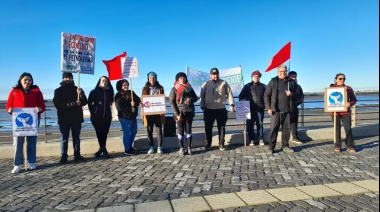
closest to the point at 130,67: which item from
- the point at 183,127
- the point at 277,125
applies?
the point at 183,127

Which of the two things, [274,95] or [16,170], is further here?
[274,95]

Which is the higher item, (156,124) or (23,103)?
(23,103)

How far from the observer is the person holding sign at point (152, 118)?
762 centimetres

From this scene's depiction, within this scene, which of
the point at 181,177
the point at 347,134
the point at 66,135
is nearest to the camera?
the point at 181,177

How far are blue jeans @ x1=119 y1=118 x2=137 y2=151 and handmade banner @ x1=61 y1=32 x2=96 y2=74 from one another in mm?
1589

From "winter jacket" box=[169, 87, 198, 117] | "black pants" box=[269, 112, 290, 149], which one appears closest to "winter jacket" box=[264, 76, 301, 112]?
"black pants" box=[269, 112, 290, 149]

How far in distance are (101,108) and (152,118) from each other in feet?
4.14

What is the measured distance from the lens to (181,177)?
5297mm

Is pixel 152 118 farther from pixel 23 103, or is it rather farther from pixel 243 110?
pixel 23 103

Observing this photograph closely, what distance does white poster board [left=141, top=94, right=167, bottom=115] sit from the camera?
7559mm

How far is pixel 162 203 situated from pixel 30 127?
3878 millimetres

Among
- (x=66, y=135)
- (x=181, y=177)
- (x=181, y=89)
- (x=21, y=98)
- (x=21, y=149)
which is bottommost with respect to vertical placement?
(x=181, y=177)

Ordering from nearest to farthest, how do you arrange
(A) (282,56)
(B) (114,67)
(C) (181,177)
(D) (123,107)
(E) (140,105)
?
(C) (181,177) → (D) (123,107) → (E) (140,105) → (B) (114,67) → (A) (282,56)

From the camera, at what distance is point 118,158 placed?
7.18 meters
